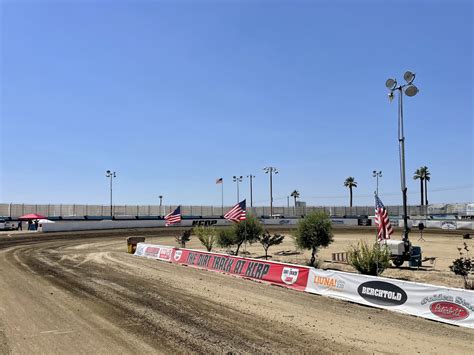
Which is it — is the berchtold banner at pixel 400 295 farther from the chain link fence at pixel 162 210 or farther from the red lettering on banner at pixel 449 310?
the chain link fence at pixel 162 210

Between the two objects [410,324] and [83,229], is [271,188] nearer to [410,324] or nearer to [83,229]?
[83,229]

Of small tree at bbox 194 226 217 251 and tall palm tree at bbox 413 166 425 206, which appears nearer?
small tree at bbox 194 226 217 251

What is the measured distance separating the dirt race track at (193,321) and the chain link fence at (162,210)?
5407 cm

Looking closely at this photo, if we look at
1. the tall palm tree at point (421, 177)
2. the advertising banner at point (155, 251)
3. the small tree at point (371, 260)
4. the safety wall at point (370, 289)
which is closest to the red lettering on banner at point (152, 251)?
the advertising banner at point (155, 251)

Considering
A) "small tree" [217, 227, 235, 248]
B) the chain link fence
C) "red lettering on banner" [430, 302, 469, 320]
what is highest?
the chain link fence

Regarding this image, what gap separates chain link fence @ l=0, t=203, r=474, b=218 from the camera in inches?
3086

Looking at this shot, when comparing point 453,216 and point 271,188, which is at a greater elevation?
point 271,188

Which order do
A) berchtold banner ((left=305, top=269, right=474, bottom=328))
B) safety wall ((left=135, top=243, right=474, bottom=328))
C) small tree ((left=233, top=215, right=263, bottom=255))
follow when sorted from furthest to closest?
1. small tree ((left=233, top=215, right=263, bottom=255))
2. safety wall ((left=135, top=243, right=474, bottom=328))
3. berchtold banner ((left=305, top=269, right=474, bottom=328))

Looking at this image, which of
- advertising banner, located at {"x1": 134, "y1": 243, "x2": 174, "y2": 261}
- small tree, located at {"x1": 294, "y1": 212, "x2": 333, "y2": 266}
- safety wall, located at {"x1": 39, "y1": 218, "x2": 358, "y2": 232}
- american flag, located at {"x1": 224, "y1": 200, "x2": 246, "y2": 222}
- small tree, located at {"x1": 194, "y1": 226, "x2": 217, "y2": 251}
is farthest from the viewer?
safety wall, located at {"x1": 39, "y1": 218, "x2": 358, "y2": 232}

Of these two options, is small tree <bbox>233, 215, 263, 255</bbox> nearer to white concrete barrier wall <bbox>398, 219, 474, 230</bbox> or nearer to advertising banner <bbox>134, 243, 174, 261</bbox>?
advertising banner <bbox>134, 243, 174, 261</bbox>

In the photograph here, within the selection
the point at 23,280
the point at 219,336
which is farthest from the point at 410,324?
the point at 23,280

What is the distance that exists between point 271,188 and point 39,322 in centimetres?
9216

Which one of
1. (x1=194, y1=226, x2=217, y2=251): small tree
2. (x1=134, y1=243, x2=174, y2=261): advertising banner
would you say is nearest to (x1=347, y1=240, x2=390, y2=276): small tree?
(x1=134, y1=243, x2=174, y2=261): advertising banner

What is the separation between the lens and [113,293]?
53.2 ft
